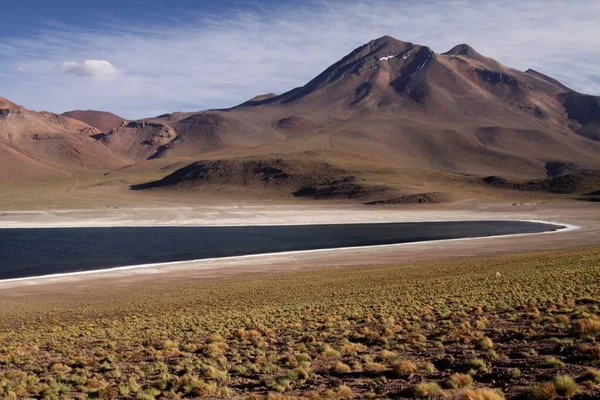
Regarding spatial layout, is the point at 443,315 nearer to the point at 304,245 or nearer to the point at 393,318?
the point at 393,318

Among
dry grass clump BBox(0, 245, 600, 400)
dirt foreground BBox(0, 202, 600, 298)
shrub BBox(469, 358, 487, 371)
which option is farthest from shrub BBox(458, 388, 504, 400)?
dirt foreground BBox(0, 202, 600, 298)

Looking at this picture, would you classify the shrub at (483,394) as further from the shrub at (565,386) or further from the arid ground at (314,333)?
the shrub at (565,386)

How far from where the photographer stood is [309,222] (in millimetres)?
79688

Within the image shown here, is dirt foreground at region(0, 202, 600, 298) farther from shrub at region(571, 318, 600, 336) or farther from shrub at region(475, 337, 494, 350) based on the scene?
shrub at region(571, 318, 600, 336)

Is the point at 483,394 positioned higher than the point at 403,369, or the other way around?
the point at 483,394

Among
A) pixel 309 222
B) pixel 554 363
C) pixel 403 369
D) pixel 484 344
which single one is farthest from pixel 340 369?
pixel 309 222

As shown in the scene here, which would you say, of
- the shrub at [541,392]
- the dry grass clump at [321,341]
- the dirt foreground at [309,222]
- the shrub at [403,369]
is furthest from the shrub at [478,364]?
the dirt foreground at [309,222]

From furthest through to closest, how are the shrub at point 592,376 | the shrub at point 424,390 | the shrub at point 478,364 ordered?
the shrub at point 478,364 → the shrub at point 424,390 → the shrub at point 592,376

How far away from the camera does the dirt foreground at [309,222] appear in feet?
114

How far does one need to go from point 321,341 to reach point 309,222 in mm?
65966

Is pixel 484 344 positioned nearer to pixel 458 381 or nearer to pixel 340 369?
pixel 458 381

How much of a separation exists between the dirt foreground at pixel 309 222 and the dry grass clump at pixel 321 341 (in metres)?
9.39

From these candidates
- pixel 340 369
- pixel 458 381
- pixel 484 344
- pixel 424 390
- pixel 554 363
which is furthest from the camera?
pixel 484 344

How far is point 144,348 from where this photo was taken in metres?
14.0
